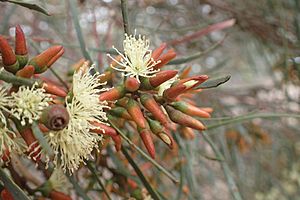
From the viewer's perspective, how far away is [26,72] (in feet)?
2.27

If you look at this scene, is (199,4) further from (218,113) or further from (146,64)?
(146,64)

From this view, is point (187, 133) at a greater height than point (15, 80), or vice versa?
point (15, 80)

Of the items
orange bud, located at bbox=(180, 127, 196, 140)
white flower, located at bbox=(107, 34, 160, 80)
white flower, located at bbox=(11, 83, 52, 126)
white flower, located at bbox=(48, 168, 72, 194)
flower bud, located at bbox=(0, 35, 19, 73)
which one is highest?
flower bud, located at bbox=(0, 35, 19, 73)

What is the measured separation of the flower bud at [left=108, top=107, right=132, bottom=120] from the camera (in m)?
0.75

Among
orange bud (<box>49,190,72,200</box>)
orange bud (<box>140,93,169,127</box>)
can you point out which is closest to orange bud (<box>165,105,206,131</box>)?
orange bud (<box>140,93,169,127</box>)

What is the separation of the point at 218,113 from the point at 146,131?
96cm

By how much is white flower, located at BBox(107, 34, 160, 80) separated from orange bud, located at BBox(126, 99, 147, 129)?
0.03 m

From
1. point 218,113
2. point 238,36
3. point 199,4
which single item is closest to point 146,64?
point 218,113

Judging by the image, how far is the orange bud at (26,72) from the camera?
69 cm

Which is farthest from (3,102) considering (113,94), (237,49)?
(237,49)

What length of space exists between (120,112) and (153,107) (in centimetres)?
6

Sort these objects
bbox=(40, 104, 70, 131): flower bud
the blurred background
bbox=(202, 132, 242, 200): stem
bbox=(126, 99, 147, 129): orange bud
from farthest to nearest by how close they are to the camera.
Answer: the blurred background
bbox=(202, 132, 242, 200): stem
bbox=(126, 99, 147, 129): orange bud
bbox=(40, 104, 70, 131): flower bud

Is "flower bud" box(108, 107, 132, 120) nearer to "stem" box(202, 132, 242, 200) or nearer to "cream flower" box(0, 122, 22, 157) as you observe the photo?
"cream flower" box(0, 122, 22, 157)

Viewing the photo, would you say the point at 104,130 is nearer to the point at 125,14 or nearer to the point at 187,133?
the point at 125,14
